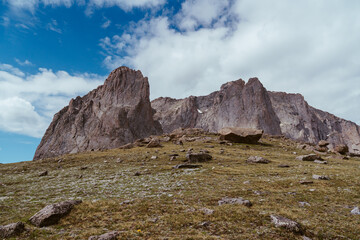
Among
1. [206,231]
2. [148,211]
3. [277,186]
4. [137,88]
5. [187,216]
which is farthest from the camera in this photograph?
[137,88]

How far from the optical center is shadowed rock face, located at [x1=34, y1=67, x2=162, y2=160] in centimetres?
14050

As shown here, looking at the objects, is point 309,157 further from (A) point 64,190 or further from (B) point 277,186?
(A) point 64,190

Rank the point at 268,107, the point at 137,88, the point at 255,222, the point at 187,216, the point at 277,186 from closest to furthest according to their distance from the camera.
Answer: the point at 255,222 → the point at 187,216 → the point at 277,186 → the point at 137,88 → the point at 268,107

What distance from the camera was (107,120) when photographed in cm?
14450

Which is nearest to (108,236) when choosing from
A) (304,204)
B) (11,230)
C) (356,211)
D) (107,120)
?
(11,230)

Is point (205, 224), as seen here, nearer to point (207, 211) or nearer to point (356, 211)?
point (207, 211)

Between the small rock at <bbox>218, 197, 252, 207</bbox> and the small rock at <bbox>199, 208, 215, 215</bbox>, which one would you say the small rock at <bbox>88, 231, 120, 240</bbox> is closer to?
the small rock at <bbox>199, 208, 215, 215</bbox>

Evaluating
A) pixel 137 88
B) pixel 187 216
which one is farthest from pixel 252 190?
pixel 137 88

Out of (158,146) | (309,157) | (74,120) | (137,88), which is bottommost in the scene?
(309,157)

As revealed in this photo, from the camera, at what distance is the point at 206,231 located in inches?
404

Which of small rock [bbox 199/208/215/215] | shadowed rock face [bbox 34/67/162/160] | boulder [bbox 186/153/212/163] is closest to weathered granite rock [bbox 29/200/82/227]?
small rock [bbox 199/208/215/215]

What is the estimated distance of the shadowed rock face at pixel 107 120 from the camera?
5531 inches

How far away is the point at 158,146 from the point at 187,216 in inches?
1759

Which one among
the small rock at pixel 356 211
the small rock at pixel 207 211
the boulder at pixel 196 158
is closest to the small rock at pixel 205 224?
the small rock at pixel 207 211
